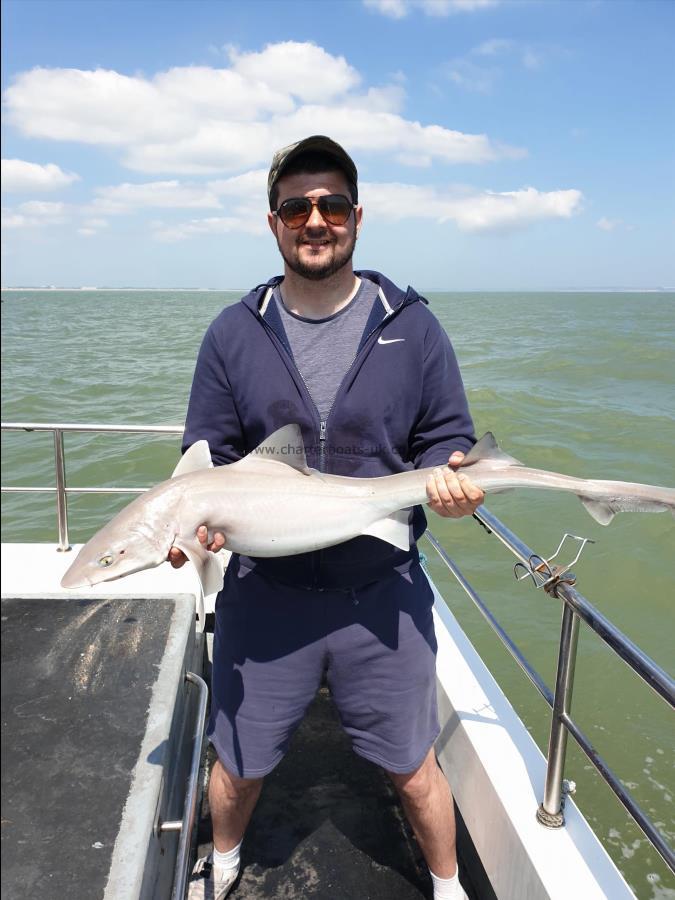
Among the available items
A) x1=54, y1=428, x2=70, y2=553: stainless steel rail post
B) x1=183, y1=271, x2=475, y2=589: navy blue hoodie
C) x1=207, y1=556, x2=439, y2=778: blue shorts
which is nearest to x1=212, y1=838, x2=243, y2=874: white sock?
x1=207, y1=556, x2=439, y2=778: blue shorts

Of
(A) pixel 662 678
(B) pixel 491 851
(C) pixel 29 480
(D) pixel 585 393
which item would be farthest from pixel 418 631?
(D) pixel 585 393

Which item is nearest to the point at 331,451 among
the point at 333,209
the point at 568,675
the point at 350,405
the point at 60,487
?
the point at 350,405

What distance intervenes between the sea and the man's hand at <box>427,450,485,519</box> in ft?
2.64

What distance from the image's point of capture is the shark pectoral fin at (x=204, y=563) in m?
2.11

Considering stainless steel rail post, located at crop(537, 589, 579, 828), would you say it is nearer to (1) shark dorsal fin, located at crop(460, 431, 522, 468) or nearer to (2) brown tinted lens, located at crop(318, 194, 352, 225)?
(1) shark dorsal fin, located at crop(460, 431, 522, 468)

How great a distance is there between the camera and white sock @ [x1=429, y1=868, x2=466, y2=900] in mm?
2596

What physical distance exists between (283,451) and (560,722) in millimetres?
1298

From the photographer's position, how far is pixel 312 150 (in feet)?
8.13

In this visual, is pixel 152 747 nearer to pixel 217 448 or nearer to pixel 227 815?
pixel 227 815

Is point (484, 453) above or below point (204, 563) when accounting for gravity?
above

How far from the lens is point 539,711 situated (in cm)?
580

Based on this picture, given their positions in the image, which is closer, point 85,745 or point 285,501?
point 85,745

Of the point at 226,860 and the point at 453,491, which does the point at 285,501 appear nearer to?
the point at 453,491

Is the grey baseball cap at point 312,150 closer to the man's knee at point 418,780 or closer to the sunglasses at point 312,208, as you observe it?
the sunglasses at point 312,208
